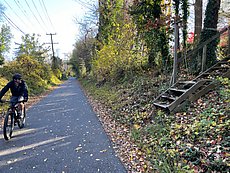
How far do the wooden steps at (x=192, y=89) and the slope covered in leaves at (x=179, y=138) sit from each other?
203 mm

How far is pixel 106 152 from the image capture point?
425 centimetres

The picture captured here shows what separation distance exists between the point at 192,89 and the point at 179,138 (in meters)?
2.00

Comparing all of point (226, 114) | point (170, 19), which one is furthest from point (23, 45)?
point (226, 114)

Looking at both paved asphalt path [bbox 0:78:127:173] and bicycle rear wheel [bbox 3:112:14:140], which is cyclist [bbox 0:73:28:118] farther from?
paved asphalt path [bbox 0:78:127:173]

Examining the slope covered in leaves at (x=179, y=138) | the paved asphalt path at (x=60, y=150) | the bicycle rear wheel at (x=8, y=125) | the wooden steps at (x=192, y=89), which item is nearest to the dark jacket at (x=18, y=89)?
the bicycle rear wheel at (x=8, y=125)

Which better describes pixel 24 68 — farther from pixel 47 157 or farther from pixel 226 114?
pixel 226 114

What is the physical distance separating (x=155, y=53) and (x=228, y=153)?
7.61m

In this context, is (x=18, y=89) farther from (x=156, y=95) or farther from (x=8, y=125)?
(x=156, y=95)

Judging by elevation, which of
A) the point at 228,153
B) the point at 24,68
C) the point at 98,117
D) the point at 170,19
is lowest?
the point at 98,117

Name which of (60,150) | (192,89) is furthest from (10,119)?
(192,89)

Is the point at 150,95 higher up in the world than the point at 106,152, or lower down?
higher up

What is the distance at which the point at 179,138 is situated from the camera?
155 inches

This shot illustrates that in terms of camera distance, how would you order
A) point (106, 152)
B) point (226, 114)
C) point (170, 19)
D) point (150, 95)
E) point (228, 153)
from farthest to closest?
point (170, 19), point (150, 95), point (106, 152), point (226, 114), point (228, 153)

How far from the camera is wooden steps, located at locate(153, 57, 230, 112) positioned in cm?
534
